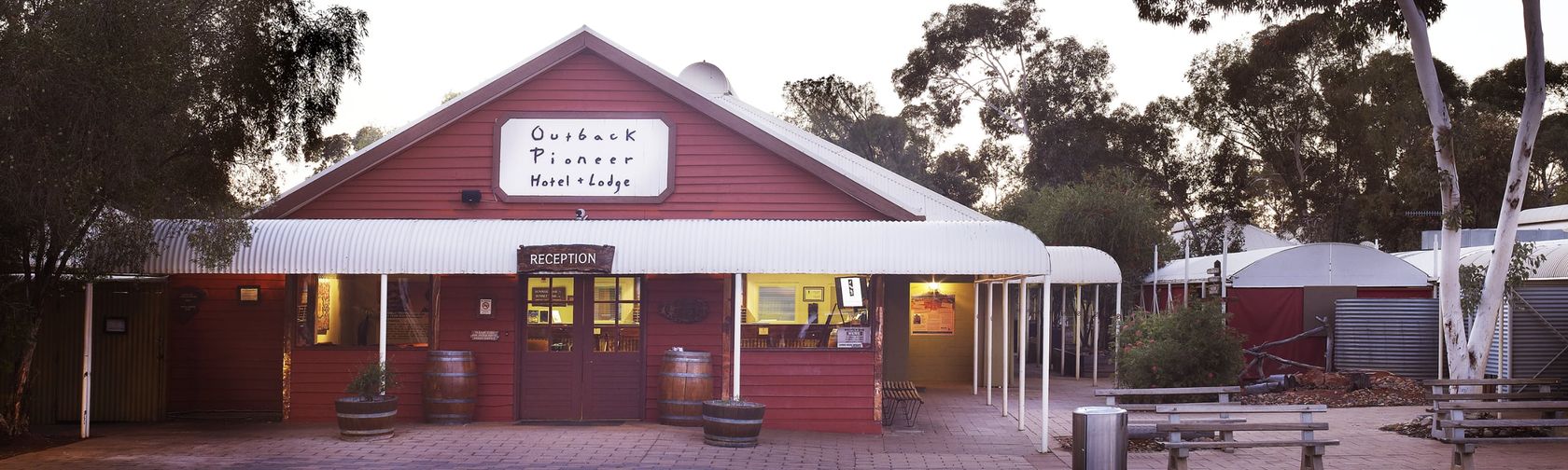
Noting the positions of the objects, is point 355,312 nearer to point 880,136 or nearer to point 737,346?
point 737,346

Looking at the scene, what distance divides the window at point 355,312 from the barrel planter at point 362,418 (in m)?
1.79

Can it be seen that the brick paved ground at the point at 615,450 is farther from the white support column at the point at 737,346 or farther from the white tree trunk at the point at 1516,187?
the white tree trunk at the point at 1516,187

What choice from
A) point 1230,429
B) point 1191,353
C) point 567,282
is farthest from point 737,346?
point 1191,353

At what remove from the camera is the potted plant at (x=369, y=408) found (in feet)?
42.5

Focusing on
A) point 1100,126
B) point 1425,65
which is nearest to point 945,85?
point 1100,126

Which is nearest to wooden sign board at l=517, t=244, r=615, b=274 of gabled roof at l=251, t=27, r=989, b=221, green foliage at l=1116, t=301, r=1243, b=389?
gabled roof at l=251, t=27, r=989, b=221

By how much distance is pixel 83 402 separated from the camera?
13258 millimetres

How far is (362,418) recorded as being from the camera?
12953mm

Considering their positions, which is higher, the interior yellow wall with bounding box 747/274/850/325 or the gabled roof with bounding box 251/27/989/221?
the gabled roof with bounding box 251/27/989/221

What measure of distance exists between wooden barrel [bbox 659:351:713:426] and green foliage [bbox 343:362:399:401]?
2905 millimetres

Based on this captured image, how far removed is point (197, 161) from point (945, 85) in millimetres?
32255

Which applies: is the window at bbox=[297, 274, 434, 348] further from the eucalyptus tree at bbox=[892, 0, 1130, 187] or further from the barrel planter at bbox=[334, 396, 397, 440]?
the eucalyptus tree at bbox=[892, 0, 1130, 187]

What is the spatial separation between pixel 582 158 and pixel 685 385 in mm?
2977

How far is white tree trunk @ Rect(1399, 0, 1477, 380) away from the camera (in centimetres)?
1448
